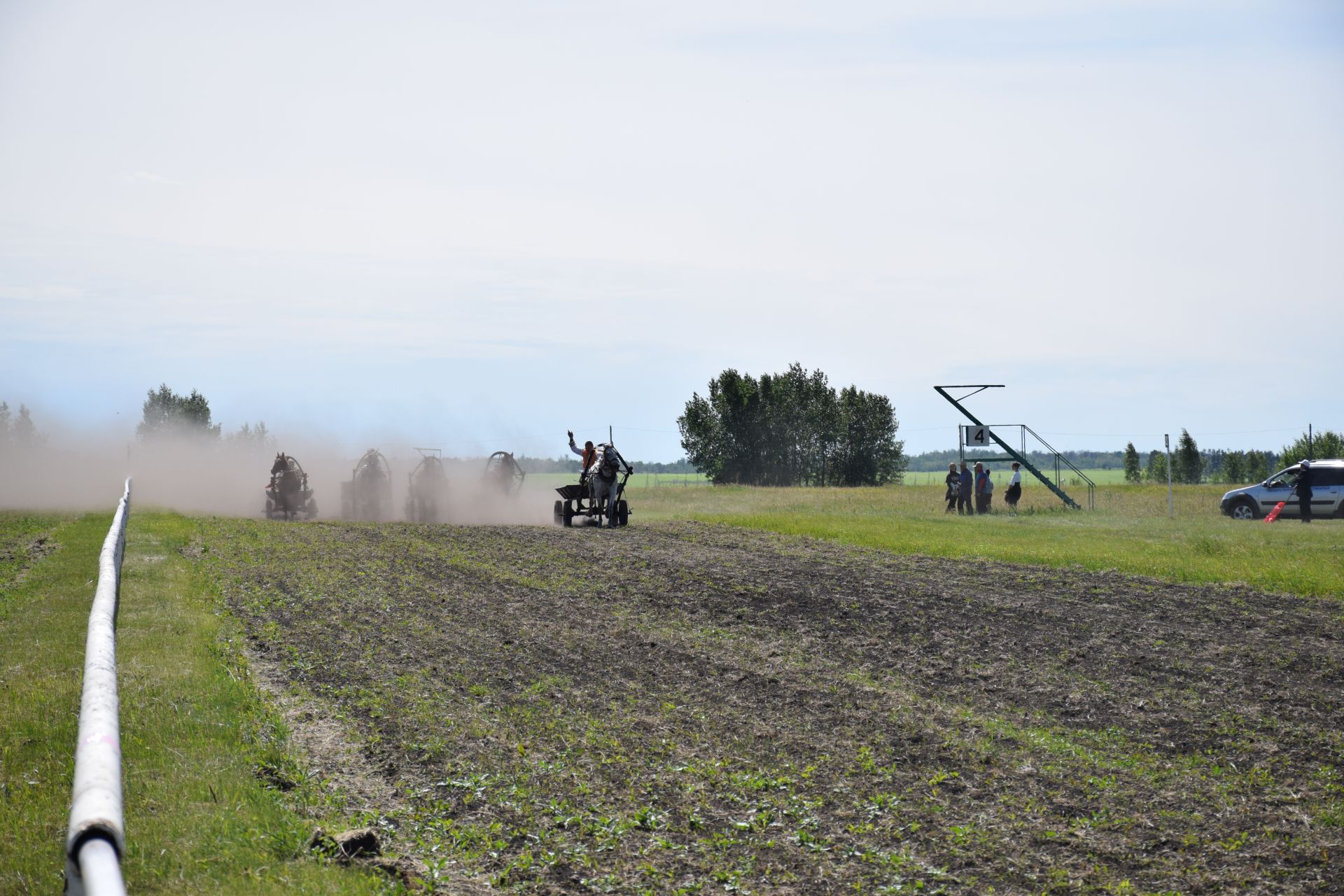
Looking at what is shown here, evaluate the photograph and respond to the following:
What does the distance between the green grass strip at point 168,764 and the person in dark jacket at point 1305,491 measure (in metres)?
31.3

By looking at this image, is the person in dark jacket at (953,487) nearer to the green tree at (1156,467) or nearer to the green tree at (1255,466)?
the green tree at (1255,466)

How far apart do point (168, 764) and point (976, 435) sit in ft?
130

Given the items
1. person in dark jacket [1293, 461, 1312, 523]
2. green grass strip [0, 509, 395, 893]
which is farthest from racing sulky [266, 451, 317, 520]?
person in dark jacket [1293, 461, 1312, 523]

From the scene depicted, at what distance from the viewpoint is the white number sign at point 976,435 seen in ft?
144

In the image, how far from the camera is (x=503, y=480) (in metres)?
38.9

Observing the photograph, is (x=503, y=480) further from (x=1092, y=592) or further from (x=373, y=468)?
(x=1092, y=592)

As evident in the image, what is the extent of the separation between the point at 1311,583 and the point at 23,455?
2847 inches

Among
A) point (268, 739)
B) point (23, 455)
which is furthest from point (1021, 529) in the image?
point (23, 455)

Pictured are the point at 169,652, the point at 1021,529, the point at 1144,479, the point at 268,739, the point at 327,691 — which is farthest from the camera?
the point at 1144,479

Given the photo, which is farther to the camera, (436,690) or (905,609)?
(905,609)

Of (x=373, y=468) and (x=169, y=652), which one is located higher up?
(x=373, y=468)

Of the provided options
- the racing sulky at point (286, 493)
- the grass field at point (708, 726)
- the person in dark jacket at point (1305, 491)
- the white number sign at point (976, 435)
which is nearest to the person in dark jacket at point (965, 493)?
the white number sign at point (976, 435)

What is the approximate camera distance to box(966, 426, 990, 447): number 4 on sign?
44000mm

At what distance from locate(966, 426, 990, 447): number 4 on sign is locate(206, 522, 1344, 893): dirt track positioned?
2557 cm
